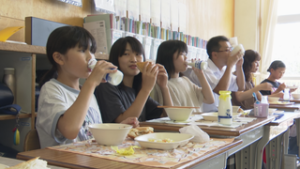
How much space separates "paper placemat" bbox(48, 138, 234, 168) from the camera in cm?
72

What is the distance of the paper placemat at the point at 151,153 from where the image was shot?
718 mm

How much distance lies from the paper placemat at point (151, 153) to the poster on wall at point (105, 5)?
1.79m

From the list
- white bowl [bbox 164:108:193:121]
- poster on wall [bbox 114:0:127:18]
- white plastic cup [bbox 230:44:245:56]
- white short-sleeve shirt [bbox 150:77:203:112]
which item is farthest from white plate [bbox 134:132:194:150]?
poster on wall [bbox 114:0:127:18]

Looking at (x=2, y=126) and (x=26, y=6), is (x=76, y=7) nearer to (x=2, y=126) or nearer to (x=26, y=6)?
(x=26, y=6)

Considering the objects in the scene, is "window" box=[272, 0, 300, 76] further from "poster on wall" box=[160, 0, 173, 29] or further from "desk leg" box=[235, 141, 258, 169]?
"desk leg" box=[235, 141, 258, 169]

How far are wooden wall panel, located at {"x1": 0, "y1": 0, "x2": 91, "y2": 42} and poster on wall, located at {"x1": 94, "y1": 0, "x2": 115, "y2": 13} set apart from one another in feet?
0.41

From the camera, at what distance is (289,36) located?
210 inches

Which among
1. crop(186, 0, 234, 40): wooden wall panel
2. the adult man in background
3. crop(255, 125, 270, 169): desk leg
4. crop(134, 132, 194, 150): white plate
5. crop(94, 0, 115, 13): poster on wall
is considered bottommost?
crop(255, 125, 270, 169): desk leg

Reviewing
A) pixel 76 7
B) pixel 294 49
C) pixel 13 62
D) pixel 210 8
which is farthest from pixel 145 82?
pixel 294 49

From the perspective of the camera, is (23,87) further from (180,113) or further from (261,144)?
(261,144)

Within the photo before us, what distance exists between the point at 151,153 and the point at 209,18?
440 cm

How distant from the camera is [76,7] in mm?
2443

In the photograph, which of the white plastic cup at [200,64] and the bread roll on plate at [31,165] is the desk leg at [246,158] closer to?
the white plastic cup at [200,64]

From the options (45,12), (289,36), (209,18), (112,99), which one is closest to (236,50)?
(112,99)
